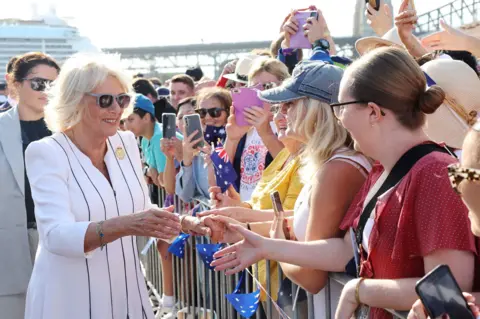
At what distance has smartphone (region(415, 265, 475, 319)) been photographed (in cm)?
167

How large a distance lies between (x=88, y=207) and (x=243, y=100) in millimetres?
1362

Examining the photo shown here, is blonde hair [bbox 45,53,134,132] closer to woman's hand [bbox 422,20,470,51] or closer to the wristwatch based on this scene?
the wristwatch

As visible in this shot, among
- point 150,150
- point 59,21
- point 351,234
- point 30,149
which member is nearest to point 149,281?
point 150,150

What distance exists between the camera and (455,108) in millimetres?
2797

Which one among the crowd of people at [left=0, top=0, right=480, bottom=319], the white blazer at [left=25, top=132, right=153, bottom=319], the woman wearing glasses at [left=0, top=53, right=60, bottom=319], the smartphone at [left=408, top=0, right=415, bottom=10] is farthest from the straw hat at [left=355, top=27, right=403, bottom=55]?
the woman wearing glasses at [left=0, top=53, right=60, bottom=319]

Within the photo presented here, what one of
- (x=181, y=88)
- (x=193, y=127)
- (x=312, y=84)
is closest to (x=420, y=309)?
(x=312, y=84)

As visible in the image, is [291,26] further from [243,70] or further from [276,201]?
[276,201]

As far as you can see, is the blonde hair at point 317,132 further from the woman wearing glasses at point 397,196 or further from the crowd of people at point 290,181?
the woman wearing glasses at point 397,196

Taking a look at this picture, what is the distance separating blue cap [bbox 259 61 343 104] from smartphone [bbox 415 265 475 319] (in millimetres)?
1423

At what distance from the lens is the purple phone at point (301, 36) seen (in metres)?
4.70

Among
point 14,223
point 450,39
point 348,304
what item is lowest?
point 14,223

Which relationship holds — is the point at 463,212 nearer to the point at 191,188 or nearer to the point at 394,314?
the point at 394,314

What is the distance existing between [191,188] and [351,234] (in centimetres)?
264

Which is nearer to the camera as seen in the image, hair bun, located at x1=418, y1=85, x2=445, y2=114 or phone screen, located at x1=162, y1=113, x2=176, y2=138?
hair bun, located at x1=418, y1=85, x2=445, y2=114
